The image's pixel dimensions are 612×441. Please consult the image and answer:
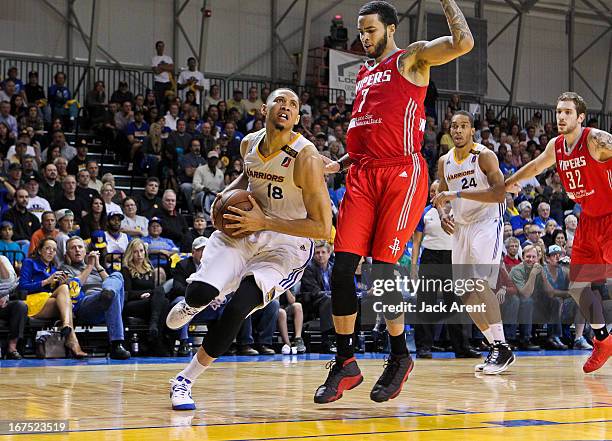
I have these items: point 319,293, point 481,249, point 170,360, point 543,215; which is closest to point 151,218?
point 319,293

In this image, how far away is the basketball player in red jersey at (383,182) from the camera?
549 cm

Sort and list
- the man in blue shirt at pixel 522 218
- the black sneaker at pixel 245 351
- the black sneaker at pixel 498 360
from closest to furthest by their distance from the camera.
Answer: the black sneaker at pixel 498 360, the black sneaker at pixel 245 351, the man in blue shirt at pixel 522 218

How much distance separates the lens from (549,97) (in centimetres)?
2775

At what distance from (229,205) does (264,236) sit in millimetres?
317

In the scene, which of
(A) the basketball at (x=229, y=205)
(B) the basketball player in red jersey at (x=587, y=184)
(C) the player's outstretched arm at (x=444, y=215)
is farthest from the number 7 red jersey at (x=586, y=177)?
(A) the basketball at (x=229, y=205)

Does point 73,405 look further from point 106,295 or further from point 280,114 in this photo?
point 106,295

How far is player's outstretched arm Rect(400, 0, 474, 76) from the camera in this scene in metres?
5.20

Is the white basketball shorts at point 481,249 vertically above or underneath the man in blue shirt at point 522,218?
underneath

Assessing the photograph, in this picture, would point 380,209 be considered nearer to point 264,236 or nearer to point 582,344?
point 264,236

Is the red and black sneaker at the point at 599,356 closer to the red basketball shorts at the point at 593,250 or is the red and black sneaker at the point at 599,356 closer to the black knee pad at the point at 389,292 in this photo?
the red basketball shorts at the point at 593,250

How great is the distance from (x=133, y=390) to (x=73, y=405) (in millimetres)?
1003

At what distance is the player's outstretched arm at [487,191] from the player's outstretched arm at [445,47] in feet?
6.30

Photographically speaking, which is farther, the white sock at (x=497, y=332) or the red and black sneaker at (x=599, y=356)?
the white sock at (x=497, y=332)

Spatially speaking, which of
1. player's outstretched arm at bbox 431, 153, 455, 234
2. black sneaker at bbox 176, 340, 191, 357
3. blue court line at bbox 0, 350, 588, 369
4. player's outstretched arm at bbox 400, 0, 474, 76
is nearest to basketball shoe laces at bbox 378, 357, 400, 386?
player's outstretched arm at bbox 400, 0, 474, 76
